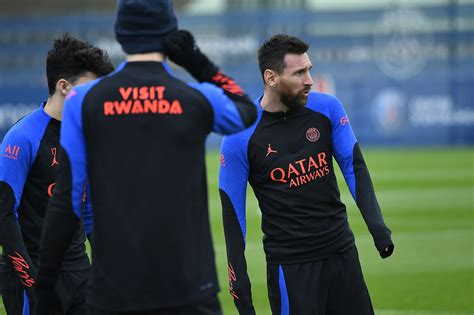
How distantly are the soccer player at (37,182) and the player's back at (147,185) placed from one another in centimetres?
128

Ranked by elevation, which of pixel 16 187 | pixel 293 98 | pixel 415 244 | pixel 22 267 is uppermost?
pixel 293 98

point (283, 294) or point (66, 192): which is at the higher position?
point (66, 192)

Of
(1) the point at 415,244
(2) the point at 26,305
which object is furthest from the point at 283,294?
(1) the point at 415,244

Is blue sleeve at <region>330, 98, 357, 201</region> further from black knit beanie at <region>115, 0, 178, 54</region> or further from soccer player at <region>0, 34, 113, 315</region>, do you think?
black knit beanie at <region>115, 0, 178, 54</region>

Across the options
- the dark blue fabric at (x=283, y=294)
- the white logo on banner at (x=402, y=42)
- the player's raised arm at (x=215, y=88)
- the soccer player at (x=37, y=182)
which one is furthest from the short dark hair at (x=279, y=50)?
the white logo on banner at (x=402, y=42)

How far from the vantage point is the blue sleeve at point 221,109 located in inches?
149

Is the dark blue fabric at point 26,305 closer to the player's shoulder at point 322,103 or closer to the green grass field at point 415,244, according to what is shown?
the player's shoulder at point 322,103

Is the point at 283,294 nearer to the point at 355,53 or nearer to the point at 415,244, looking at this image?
the point at 415,244

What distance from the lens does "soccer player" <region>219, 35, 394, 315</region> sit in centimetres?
524

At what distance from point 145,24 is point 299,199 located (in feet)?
6.07

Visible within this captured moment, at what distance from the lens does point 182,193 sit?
375 centimetres

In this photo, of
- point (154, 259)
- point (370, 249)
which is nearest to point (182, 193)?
point (154, 259)

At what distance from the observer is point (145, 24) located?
379 cm

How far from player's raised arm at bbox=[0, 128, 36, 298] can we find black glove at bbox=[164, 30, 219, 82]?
1.44 meters
